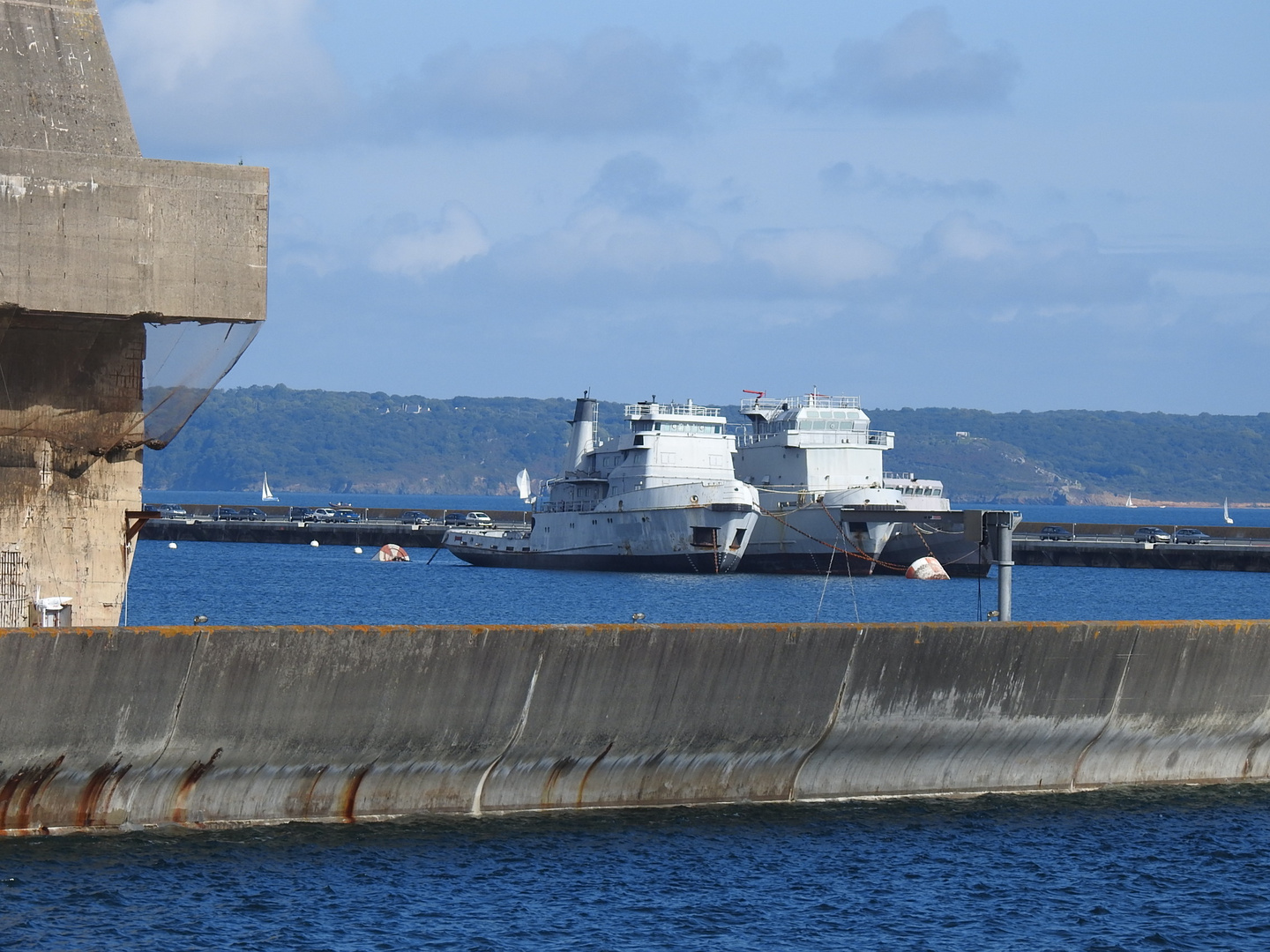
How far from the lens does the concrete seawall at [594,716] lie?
15.0 m

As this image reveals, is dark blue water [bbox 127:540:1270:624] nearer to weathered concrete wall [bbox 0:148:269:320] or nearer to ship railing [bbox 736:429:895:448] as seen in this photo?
ship railing [bbox 736:429:895:448]

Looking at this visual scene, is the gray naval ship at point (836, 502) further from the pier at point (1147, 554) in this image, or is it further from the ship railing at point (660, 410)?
the pier at point (1147, 554)

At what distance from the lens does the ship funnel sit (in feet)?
263

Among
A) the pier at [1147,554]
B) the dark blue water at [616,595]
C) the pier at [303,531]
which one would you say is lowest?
the pier at [303,531]

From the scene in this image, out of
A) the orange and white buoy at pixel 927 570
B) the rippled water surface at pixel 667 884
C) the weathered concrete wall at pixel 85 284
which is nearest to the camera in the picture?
the rippled water surface at pixel 667 884

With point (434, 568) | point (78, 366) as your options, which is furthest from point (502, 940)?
point (434, 568)

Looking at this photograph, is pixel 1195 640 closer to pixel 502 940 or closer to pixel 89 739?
pixel 502 940

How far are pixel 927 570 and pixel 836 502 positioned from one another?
555cm

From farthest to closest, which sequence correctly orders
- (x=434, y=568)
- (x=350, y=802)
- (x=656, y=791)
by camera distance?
(x=434, y=568) < (x=656, y=791) < (x=350, y=802)

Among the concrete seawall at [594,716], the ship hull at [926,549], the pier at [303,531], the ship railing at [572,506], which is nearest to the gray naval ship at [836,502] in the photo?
the ship hull at [926,549]

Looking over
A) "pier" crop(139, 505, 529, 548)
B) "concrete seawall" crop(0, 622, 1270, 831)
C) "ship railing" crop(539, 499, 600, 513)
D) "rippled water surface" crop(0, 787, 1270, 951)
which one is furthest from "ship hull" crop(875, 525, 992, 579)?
"rippled water surface" crop(0, 787, 1270, 951)

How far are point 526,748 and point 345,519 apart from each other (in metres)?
108

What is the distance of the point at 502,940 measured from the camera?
13.8 m

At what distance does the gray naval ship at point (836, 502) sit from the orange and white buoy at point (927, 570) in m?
1.56
